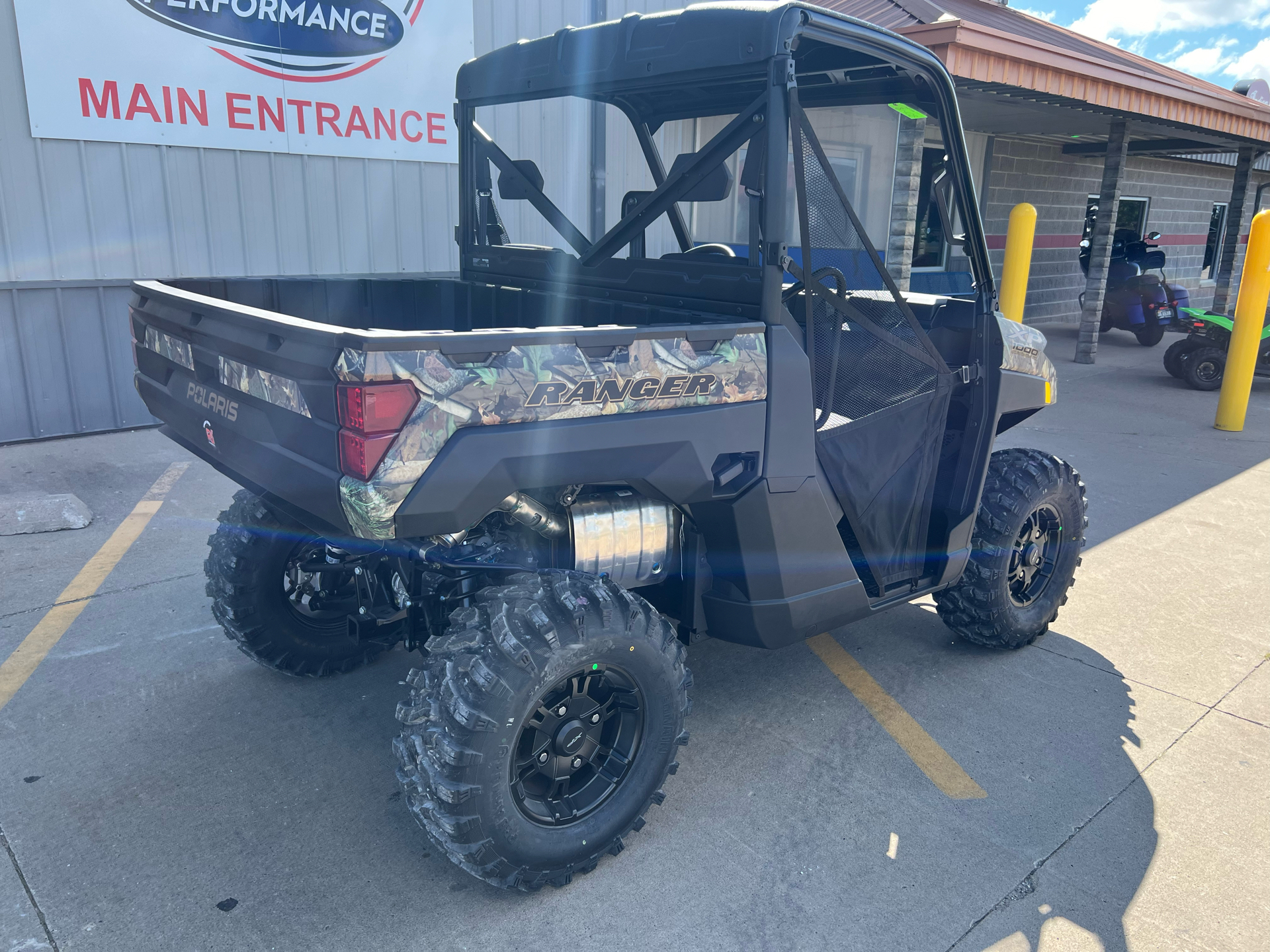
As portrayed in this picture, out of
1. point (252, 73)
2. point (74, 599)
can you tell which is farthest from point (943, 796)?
point (252, 73)

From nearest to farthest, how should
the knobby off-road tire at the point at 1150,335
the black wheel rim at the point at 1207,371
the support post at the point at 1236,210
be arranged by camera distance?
1. the black wheel rim at the point at 1207,371
2. the knobby off-road tire at the point at 1150,335
3. the support post at the point at 1236,210

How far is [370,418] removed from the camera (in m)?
2.07

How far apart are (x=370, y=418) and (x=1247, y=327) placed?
8.81m

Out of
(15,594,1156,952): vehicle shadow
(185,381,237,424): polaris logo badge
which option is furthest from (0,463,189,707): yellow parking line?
(185,381,237,424): polaris logo badge

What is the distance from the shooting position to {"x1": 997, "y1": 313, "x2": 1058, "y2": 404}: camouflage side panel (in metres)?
3.46

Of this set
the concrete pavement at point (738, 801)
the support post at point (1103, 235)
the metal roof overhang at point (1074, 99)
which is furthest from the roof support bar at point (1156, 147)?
the concrete pavement at point (738, 801)

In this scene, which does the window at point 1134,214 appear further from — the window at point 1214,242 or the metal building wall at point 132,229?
the metal building wall at point 132,229

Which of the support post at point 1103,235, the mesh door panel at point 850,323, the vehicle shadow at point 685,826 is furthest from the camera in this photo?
the support post at point 1103,235

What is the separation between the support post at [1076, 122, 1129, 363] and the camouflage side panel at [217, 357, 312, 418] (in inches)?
464

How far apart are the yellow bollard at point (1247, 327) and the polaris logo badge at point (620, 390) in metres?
7.55

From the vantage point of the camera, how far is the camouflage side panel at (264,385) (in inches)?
91.4

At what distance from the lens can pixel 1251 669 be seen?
12.9 feet

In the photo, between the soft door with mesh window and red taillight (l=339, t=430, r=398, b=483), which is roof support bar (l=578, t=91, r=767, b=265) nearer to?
the soft door with mesh window

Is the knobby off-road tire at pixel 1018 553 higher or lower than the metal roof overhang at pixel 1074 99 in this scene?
lower
